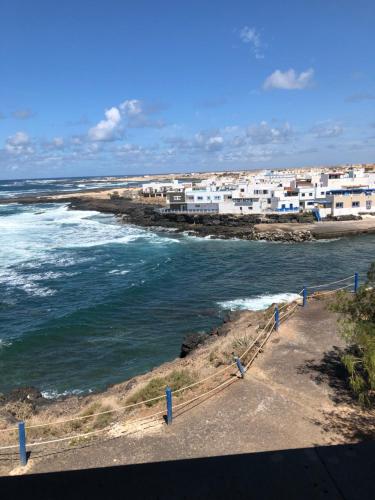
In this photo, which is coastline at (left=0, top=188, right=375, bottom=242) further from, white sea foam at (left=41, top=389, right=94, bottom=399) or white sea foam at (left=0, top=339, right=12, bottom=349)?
white sea foam at (left=41, top=389, right=94, bottom=399)

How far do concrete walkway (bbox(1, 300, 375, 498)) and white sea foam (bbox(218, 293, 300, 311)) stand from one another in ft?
44.9

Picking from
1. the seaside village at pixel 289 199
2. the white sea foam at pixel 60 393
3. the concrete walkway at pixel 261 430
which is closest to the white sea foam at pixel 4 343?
the white sea foam at pixel 60 393

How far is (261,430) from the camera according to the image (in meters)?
9.10

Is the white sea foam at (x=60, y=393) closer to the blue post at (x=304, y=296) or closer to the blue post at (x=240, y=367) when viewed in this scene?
the blue post at (x=240, y=367)

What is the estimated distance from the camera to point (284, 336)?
14.3m

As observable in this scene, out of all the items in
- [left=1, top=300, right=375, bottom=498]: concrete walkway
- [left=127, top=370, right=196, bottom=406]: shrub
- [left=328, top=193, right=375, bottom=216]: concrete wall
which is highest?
[left=328, top=193, right=375, bottom=216]: concrete wall

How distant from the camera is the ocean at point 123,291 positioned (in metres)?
19.1

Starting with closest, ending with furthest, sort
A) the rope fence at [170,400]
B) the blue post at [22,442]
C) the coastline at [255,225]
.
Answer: the blue post at [22,442] → the rope fence at [170,400] → the coastline at [255,225]

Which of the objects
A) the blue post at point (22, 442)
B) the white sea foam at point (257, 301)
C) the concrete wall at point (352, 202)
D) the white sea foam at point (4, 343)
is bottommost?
the white sea foam at point (4, 343)

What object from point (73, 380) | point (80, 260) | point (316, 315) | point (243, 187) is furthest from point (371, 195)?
point (73, 380)

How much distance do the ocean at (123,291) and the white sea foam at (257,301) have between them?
0.37 feet

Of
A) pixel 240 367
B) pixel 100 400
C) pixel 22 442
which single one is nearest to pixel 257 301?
pixel 100 400

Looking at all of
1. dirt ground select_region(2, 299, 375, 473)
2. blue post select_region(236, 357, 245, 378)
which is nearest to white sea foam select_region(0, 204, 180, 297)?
blue post select_region(236, 357, 245, 378)

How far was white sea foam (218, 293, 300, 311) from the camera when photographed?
2585 cm
